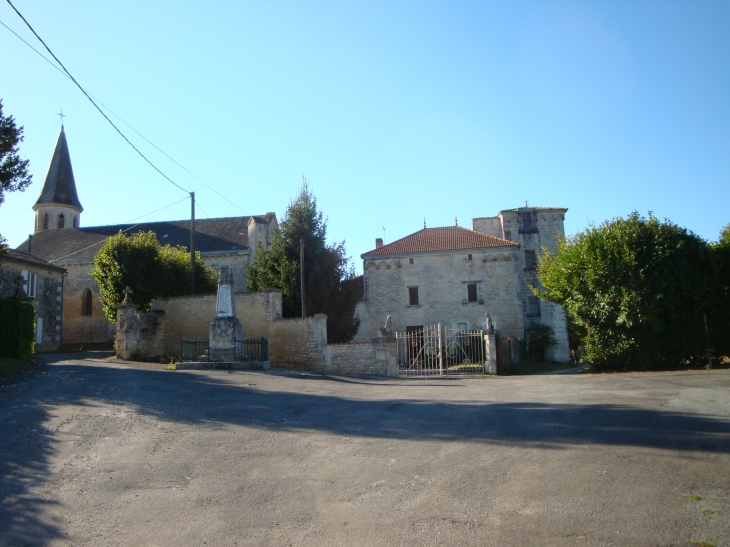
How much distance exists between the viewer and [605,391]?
11.4 meters

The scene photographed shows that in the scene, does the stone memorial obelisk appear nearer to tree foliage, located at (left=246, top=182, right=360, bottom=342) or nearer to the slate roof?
tree foliage, located at (left=246, top=182, right=360, bottom=342)

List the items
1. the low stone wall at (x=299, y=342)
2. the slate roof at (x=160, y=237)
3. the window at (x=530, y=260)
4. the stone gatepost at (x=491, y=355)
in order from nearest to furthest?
the low stone wall at (x=299, y=342) < the stone gatepost at (x=491, y=355) < the window at (x=530, y=260) < the slate roof at (x=160, y=237)

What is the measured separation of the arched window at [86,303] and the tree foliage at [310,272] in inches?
589

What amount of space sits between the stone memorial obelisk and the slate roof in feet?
57.0

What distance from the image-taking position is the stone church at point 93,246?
3558 cm

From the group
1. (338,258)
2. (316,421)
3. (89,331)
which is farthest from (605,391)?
(89,331)

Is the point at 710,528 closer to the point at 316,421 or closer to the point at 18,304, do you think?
the point at 316,421

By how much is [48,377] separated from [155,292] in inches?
516

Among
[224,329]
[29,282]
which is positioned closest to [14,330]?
[224,329]

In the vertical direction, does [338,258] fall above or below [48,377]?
above

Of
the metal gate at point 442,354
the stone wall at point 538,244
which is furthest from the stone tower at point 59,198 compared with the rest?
the metal gate at point 442,354

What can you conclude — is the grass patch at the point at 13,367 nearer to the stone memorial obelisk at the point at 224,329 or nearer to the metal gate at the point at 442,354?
the stone memorial obelisk at the point at 224,329

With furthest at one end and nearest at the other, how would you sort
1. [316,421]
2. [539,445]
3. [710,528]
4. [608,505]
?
[316,421] < [539,445] < [608,505] < [710,528]

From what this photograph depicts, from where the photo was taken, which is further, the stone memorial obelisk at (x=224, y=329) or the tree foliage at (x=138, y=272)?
the tree foliage at (x=138, y=272)
